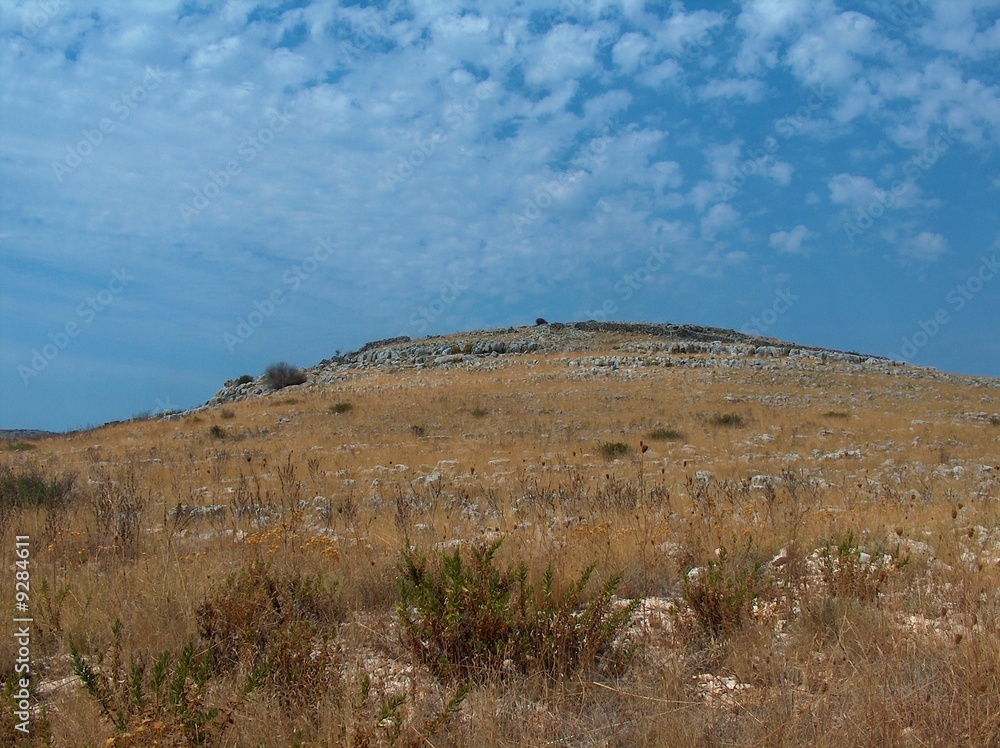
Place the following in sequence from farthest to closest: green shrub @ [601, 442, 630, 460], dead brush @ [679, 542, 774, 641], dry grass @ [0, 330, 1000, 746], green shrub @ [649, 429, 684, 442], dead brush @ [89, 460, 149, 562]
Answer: green shrub @ [649, 429, 684, 442] → green shrub @ [601, 442, 630, 460] → dead brush @ [89, 460, 149, 562] → dead brush @ [679, 542, 774, 641] → dry grass @ [0, 330, 1000, 746]

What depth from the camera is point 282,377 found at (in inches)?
1393

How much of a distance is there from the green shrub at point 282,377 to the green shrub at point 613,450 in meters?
25.2

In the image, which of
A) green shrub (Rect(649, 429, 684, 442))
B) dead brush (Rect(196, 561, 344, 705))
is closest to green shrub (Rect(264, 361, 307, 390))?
green shrub (Rect(649, 429, 684, 442))

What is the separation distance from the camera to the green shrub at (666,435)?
1594 cm

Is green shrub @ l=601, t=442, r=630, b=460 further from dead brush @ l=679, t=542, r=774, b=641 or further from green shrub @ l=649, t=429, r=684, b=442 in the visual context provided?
dead brush @ l=679, t=542, r=774, b=641

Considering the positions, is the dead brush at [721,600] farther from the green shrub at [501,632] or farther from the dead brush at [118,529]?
the dead brush at [118,529]

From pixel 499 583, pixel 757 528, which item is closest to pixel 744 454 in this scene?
pixel 757 528

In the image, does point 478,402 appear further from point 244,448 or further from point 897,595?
point 897,595

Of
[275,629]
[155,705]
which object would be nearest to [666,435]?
[275,629]

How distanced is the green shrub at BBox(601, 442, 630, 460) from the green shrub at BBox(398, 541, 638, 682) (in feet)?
33.5

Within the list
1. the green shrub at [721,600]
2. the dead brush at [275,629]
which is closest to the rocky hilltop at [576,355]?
the green shrub at [721,600]

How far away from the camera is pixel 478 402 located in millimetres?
22719

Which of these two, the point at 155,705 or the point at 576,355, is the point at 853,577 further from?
the point at 576,355

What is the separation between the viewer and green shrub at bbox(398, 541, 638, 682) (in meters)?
2.91
